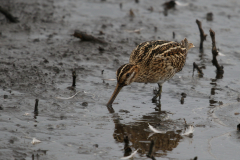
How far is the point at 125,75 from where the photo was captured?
24.9 feet

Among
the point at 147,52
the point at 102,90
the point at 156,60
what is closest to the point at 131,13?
the point at 102,90

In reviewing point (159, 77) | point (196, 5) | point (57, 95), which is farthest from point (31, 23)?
point (196, 5)

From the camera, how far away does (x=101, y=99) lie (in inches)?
332

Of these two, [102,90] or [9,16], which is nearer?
[102,90]

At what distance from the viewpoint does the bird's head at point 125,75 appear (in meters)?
7.55

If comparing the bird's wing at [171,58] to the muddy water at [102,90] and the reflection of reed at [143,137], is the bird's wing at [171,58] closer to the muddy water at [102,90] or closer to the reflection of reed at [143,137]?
the muddy water at [102,90]

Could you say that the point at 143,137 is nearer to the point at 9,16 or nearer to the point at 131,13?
the point at 9,16

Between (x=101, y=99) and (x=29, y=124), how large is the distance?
78.7 inches

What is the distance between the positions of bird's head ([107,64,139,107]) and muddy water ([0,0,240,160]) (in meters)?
0.50

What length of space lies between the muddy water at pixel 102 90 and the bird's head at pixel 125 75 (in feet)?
1.65

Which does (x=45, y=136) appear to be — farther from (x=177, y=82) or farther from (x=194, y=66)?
(x=194, y=66)

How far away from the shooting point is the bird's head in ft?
24.8

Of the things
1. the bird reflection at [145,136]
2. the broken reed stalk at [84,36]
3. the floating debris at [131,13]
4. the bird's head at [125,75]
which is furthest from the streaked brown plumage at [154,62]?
the floating debris at [131,13]

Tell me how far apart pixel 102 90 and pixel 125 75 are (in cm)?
147
